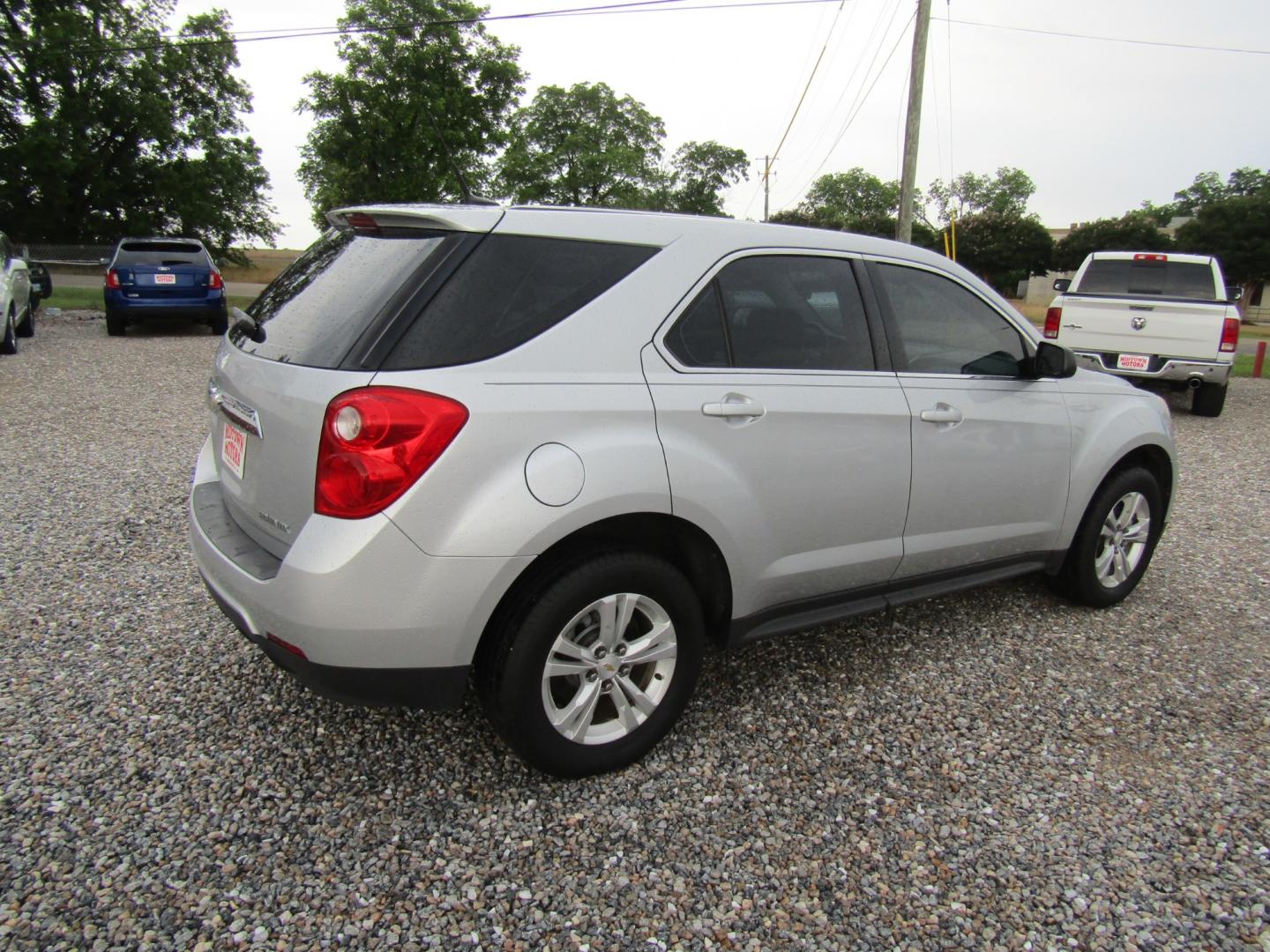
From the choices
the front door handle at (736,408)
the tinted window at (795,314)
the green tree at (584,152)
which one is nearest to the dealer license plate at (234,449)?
the front door handle at (736,408)

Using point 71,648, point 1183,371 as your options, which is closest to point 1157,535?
point 71,648

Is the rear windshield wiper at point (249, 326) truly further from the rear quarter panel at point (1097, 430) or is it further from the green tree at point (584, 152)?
the green tree at point (584, 152)

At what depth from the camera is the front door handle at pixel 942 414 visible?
3.28 metres

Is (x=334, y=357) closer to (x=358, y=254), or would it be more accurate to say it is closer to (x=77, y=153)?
(x=358, y=254)

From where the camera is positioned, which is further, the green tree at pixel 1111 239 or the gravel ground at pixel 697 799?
the green tree at pixel 1111 239

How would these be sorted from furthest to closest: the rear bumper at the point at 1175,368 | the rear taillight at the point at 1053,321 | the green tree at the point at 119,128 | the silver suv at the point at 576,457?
the green tree at the point at 119,128 → the rear taillight at the point at 1053,321 → the rear bumper at the point at 1175,368 → the silver suv at the point at 576,457

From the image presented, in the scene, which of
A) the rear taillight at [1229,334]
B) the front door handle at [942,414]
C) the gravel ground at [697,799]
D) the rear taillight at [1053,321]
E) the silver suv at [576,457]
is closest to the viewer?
the gravel ground at [697,799]

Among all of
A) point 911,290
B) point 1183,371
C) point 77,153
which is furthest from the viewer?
point 77,153

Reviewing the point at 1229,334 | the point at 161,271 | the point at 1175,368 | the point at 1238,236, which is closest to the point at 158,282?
the point at 161,271

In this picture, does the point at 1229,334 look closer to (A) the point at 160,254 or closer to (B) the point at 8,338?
(A) the point at 160,254

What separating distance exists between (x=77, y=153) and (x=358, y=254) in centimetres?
3901

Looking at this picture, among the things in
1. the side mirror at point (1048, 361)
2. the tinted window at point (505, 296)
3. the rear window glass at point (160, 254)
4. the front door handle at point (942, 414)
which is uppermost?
the rear window glass at point (160, 254)

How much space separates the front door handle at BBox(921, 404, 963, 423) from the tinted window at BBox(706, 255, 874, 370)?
0.95 feet

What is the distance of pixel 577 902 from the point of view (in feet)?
7.36
